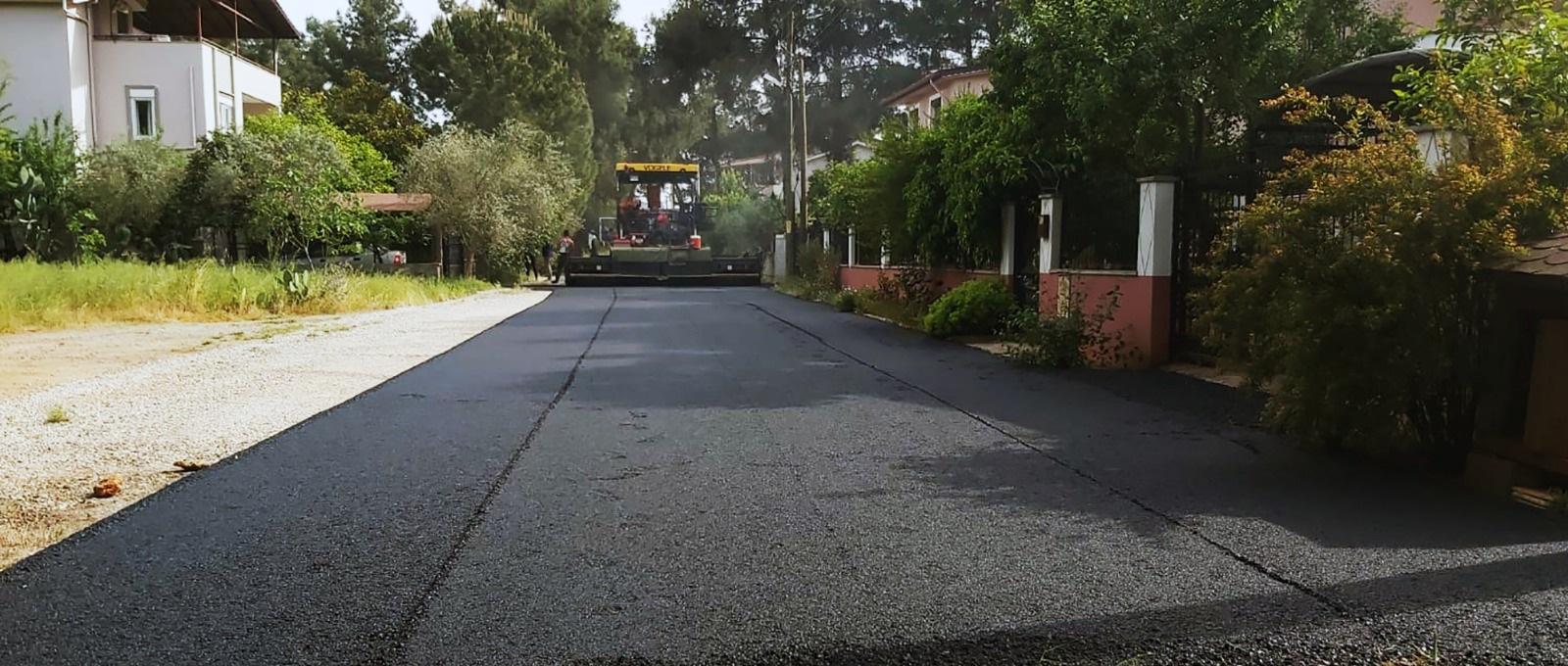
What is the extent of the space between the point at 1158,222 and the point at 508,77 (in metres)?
41.4

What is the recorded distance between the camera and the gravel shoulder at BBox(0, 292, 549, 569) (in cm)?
632

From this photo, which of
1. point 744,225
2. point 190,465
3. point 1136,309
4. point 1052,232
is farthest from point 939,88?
point 190,465

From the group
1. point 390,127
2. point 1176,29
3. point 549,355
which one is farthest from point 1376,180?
point 390,127

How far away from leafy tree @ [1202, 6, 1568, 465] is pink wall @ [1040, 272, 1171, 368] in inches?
192

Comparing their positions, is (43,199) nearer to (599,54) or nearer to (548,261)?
(548,261)

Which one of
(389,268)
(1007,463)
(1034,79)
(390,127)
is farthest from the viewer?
(390,127)

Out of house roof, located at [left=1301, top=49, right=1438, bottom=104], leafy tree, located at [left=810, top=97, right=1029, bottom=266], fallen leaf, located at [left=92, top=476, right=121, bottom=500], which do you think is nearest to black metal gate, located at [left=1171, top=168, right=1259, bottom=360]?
house roof, located at [left=1301, top=49, right=1438, bottom=104]

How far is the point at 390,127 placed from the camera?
50344 millimetres

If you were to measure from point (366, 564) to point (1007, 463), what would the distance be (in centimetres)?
372

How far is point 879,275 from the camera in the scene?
23375 millimetres

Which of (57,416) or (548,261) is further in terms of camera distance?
(548,261)

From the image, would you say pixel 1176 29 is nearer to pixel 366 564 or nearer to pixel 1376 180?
pixel 1376 180

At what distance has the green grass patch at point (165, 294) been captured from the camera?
58.6 ft

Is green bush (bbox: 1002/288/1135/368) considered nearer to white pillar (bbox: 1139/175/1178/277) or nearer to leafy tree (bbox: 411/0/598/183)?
white pillar (bbox: 1139/175/1178/277)
